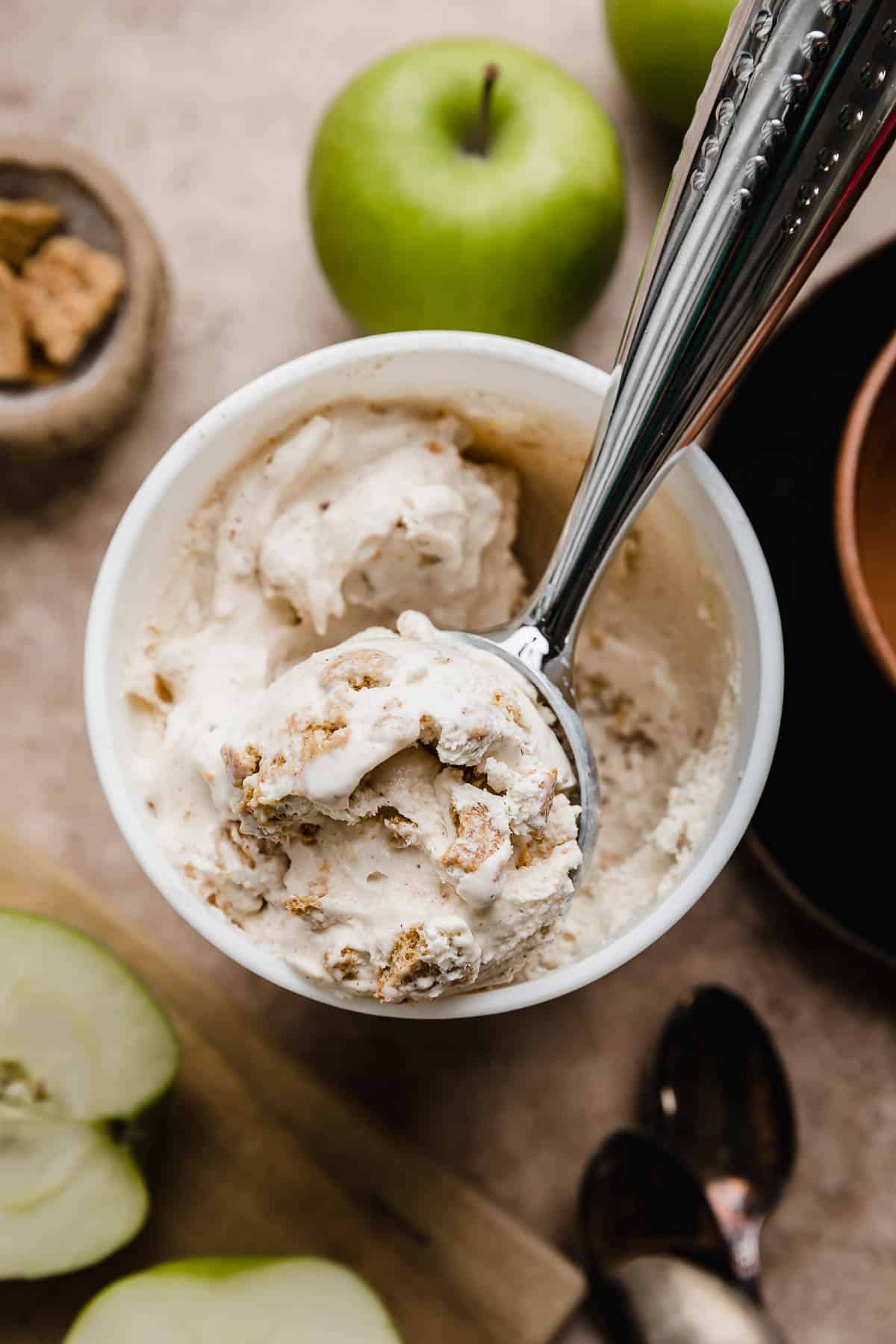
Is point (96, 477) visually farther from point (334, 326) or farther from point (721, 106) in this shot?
point (721, 106)

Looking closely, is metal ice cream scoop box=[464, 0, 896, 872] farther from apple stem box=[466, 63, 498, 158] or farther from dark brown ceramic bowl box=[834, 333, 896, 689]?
apple stem box=[466, 63, 498, 158]

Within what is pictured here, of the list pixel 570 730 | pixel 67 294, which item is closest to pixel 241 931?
pixel 570 730

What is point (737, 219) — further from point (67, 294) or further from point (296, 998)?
point (296, 998)

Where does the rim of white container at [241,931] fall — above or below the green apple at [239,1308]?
above

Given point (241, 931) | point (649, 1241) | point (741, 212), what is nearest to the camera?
point (741, 212)

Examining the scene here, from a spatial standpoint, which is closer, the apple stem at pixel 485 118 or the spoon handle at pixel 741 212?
the spoon handle at pixel 741 212

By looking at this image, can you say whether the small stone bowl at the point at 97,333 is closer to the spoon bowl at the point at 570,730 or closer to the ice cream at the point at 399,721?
the ice cream at the point at 399,721

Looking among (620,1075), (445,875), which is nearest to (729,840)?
(445,875)

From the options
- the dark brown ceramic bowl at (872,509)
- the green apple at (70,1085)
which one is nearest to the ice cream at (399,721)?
the dark brown ceramic bowl at (872,509)

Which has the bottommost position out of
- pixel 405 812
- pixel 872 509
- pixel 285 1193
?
pixel 285 1193
